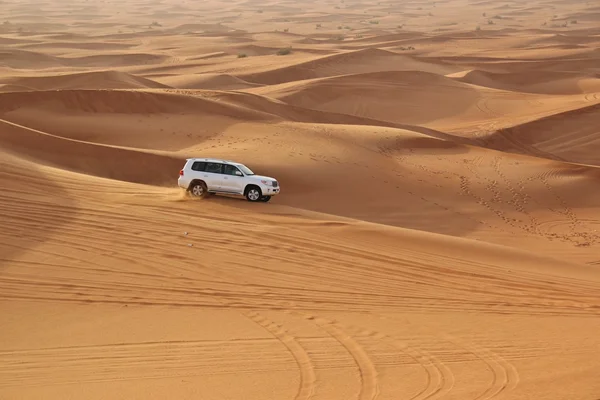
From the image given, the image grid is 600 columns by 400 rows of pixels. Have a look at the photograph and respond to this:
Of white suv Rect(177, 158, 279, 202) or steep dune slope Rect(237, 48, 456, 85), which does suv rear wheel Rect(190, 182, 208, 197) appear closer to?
white suv Rect(177, 158, 279, 202)

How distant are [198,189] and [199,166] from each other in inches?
21.2

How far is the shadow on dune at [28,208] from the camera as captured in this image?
13484 mm

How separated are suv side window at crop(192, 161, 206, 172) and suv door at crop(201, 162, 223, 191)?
2.7 inches

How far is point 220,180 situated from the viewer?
18.5 metres

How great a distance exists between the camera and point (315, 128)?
92.3 feet

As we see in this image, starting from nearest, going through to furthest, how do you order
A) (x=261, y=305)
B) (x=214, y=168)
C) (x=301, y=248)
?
1. (x=261, y=305)
2. (x=301, y=248)
3. (x=214, y=168)

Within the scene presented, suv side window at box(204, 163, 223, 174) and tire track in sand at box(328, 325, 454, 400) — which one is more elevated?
suv side window at box(204, 163, 223, 174)

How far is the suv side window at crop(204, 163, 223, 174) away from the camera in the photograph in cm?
1852

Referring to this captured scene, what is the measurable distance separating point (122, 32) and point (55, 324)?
Result: 248ft

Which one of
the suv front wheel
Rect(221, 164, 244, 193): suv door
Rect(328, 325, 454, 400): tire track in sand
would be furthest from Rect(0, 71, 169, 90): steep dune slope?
Rect(328, 325, 454, 400): tire track in sand

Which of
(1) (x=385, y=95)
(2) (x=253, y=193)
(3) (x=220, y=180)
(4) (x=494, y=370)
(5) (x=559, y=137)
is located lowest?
(4) (x=494, y=370)

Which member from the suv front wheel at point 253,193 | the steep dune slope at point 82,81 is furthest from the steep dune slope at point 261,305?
the steep dune slope at point 82,81

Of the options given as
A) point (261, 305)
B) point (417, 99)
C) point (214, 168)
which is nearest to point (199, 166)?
point (214, 168)

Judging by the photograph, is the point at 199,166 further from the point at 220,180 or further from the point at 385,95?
the point at 385,95
